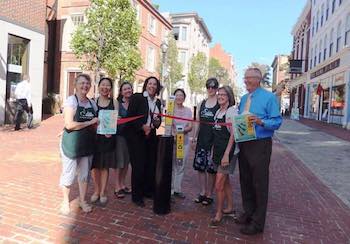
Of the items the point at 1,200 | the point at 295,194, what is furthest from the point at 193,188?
the point at 1,200

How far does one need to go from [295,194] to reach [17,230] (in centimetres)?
462

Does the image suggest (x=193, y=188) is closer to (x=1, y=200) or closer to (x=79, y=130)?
(x=79, y=130)

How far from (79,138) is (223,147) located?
1.85 metres

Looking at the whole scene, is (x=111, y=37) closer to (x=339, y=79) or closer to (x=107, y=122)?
(x=107, y=122)

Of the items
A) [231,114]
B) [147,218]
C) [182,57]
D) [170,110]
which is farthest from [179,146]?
[182,57]

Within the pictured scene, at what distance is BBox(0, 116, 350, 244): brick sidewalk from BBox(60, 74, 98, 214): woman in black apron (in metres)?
0.46

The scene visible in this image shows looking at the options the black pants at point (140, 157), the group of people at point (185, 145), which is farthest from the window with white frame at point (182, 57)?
the black pants at point (140, 157)

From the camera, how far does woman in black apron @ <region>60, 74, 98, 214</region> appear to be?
446 centimetres

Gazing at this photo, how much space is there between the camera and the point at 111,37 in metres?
16.4

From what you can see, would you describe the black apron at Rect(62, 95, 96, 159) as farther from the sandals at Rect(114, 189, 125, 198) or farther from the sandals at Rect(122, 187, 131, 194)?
the sandals at Rect(122, 187, 131, 194)

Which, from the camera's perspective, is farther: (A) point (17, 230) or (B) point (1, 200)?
(B) point (1, 200)

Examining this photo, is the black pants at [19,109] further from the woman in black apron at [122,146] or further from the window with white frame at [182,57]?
the window with white frame at [182,57]

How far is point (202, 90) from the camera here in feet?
153

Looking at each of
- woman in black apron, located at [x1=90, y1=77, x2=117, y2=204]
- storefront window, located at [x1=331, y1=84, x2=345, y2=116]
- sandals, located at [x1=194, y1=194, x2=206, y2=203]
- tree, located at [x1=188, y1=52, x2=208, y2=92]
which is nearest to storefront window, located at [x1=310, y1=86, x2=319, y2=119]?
storefront window, located at [x1=331, y1=84, x2=345, y2=116]
